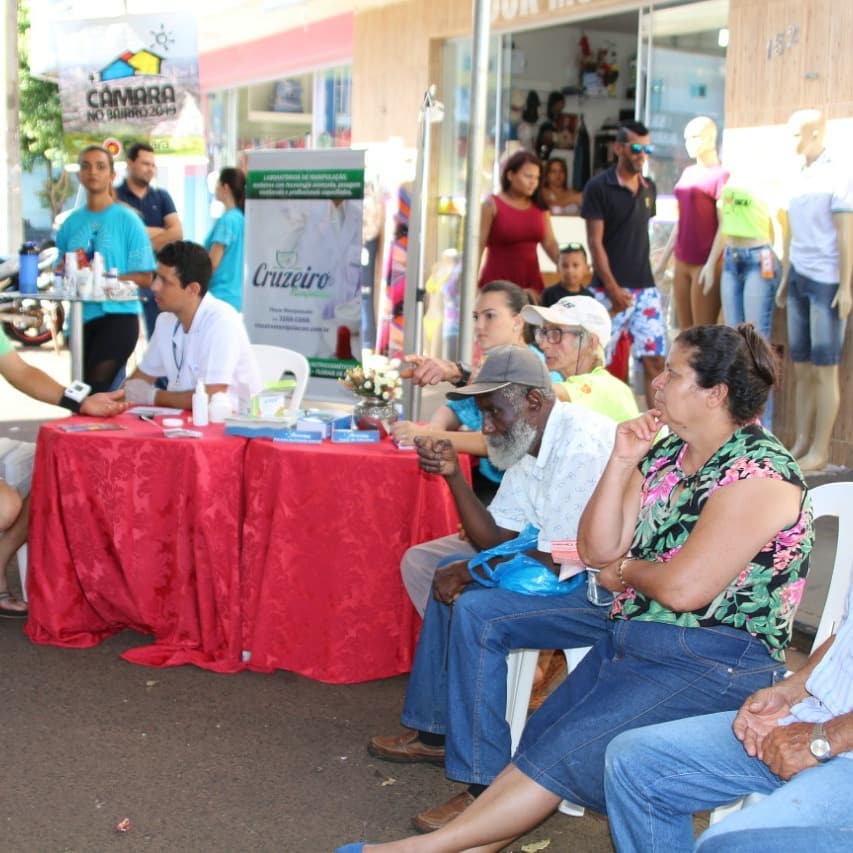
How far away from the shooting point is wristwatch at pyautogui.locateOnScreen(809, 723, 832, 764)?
2318 mm

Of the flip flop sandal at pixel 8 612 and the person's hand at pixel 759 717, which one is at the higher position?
the person's hand at pixel 759 717

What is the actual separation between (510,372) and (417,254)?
339cm

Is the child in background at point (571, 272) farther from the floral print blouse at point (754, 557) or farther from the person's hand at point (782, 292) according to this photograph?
the floral print blouse at point (754, 557)

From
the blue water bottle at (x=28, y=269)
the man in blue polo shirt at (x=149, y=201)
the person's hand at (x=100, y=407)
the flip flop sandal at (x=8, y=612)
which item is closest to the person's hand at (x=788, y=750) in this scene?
the person's hand at (x=100, y=407)

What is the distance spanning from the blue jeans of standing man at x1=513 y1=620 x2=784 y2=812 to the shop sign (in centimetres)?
761

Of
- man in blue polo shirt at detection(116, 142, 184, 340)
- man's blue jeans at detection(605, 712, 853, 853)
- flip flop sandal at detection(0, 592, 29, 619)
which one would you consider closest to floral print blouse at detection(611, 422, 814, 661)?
man's blue jeans at detection(605, 712, 853, 853)

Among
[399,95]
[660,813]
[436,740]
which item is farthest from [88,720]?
[399,95]

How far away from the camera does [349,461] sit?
4098mm

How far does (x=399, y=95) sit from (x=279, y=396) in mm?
8111

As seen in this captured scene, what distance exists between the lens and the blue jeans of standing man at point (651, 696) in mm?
2637

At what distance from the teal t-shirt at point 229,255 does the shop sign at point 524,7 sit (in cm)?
312

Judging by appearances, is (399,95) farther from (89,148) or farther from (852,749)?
(852,749)

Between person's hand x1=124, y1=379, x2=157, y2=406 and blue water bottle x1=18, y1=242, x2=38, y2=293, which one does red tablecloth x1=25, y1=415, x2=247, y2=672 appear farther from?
blue water bottle x1=18, y1=242, x2=38, y2=293

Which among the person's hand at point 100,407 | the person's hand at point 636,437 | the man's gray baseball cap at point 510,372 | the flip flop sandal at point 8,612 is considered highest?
the man's gray baseball cap at point 510,372
